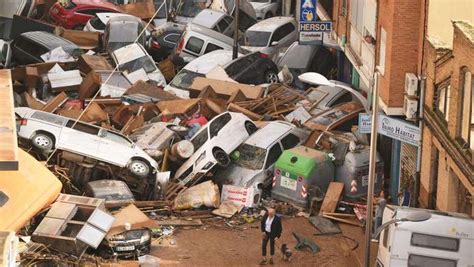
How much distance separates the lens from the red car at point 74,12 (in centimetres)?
5434

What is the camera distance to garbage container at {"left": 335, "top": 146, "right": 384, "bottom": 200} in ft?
117

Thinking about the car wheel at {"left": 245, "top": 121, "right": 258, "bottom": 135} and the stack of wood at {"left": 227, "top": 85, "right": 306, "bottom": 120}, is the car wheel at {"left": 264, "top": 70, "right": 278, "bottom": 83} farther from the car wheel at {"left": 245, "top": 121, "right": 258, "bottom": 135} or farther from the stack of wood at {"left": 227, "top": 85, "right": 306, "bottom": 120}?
the car wheel at {"left": 245, "top": 121, "right": 258, "bottom": 135}

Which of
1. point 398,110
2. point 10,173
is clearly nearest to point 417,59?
point 398,110

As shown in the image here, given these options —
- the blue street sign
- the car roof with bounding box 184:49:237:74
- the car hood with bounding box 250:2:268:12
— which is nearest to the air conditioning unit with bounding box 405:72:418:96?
the blue street sign

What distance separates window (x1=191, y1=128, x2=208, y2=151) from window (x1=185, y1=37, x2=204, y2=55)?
12.6m

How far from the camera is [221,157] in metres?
36.1

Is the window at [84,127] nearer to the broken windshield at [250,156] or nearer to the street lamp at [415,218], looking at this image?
the broken windshield at [250,156]

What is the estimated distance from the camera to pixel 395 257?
28203mm

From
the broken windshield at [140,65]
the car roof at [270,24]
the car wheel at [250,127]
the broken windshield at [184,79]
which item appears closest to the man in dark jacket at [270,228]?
the car wheel at [250,127]

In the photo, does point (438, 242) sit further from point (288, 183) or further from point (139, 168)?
point (139, 168)

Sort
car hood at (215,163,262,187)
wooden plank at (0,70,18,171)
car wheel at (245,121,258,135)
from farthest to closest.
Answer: car wheel at (245,121,258,135) < car hood at (215,163,262,187) < wooden plank at (0,70,18,171)

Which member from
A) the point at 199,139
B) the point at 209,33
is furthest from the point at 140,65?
the point at 199,139

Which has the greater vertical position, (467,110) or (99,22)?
(467,110)

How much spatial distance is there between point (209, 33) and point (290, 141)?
45.1 ft
